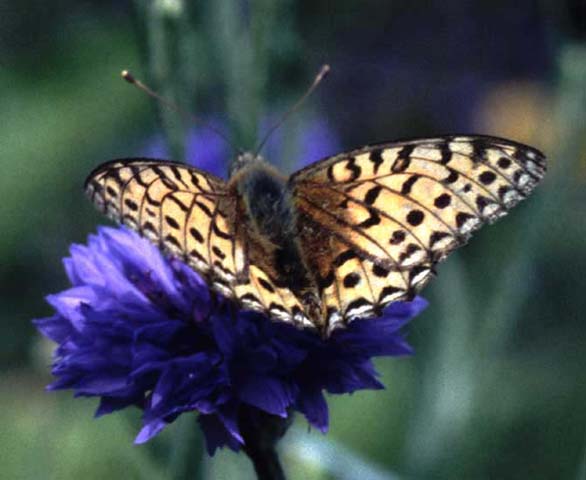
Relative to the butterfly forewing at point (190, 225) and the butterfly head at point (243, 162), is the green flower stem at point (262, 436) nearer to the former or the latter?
the butterfly forewing at point (190, 225)

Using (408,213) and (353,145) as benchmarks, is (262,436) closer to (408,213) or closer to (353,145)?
(408,213)

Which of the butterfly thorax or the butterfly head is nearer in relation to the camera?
the butterfly thorax

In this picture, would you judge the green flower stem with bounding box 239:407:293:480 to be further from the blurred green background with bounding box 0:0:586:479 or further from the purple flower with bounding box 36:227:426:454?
the blurred green background with bounding box 0:0:586:479

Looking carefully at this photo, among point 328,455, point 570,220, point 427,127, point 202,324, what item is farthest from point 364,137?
point 202,324

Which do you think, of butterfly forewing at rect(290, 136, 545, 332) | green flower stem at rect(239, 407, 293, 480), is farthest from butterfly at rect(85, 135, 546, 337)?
green flower stem at rect(239, 407, 293, 480)

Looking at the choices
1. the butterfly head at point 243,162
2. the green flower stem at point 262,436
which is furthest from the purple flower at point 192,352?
the butterfly head at point 243,162

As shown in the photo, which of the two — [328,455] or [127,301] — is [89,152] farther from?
[127,301]

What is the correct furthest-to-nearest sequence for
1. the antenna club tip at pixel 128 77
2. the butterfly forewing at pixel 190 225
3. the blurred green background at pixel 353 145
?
the blurred green background at pixel 353 145
the antenna club tip at pixel 128 77
the butterfly forewing at pixel 190 225
